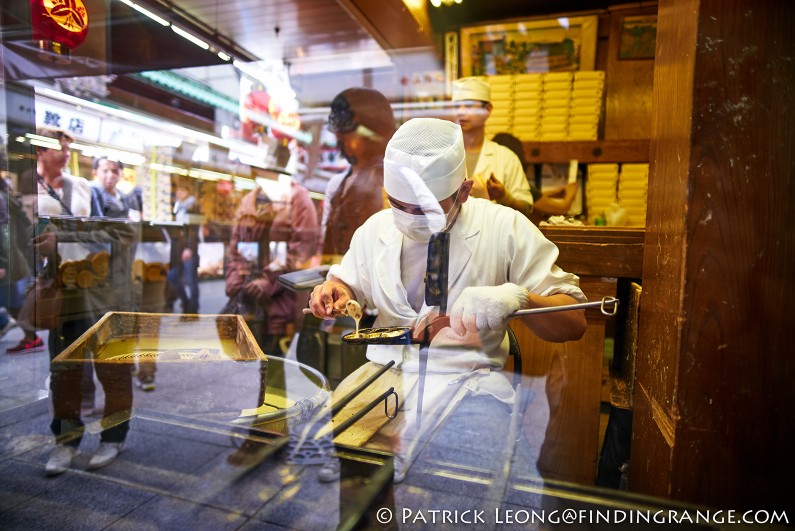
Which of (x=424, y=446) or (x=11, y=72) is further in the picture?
(x=11, y=72)

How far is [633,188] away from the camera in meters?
1.65

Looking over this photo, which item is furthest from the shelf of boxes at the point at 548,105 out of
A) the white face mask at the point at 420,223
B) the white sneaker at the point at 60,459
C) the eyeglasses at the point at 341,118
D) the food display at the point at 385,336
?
the white sneaker at the point at 60,459

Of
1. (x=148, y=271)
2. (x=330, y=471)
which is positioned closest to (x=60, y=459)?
(x=148, y=271)

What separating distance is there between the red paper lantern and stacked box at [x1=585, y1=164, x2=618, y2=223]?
2370 mm

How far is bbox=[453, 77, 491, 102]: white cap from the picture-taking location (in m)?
1.66

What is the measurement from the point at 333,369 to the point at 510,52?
1610 mm

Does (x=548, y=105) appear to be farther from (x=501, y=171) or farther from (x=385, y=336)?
(x=385, y=336)

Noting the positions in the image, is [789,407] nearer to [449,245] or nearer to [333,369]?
[449,245]

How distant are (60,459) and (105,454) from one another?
0.18 metres

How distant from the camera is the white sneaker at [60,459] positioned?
189 centimetres

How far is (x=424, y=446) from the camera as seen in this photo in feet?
4.99

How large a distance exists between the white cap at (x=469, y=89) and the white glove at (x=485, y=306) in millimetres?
767

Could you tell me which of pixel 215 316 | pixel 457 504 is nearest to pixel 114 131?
pixel 215 316

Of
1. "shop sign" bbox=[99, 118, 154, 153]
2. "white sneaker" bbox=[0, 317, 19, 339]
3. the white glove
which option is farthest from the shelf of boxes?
"white sneaker" bbox=[0, 317, 19, 339]
